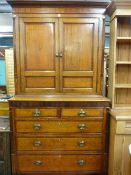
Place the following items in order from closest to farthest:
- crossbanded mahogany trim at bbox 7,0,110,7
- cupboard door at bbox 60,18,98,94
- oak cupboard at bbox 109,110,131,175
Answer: oak cupboard at bbox 109,110,131,175
crossbanded mahogany trim at bbox 7,0,110,7
cupboard door at bbox 60,18,98,94

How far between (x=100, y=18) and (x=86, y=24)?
186 millimetres

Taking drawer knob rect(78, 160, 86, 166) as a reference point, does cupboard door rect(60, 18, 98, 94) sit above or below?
above

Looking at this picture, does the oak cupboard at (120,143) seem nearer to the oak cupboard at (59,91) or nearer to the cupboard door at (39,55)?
the oak cupboard at (59,91)

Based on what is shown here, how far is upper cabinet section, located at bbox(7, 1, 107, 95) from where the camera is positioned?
7.00 ft

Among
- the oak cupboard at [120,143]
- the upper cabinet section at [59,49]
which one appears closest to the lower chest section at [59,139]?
the oak cupboard at [120,143]

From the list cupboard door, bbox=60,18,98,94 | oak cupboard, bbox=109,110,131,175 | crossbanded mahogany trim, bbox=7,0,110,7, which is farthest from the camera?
cupboard door, bbox=60,18,98,94

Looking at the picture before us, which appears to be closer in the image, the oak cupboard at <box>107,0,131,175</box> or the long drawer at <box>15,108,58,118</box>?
the oak cupboard at <box>107,0,131,175</box>

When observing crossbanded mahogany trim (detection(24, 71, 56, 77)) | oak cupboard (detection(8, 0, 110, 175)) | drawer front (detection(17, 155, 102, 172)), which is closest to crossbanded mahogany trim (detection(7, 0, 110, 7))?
oak cupboard (detection(8, 0, 110, 175))

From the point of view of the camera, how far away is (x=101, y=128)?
2.12 meters

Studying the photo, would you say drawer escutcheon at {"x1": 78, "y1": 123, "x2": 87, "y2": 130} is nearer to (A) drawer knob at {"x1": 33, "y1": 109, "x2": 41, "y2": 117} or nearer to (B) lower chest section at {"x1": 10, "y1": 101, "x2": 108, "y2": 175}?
(B) lower chest section at {"x1": 10, "y1": 101, "x2": 108, "y2": 175}

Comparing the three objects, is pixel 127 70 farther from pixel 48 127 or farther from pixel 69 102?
pixel 48 127

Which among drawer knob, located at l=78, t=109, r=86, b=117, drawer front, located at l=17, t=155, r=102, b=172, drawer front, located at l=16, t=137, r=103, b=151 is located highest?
drawer knob, located at l=78, t=109, r=86, b=117

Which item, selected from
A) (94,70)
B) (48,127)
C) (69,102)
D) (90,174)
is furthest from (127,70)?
(90,174)

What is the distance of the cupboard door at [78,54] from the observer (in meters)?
2.17
